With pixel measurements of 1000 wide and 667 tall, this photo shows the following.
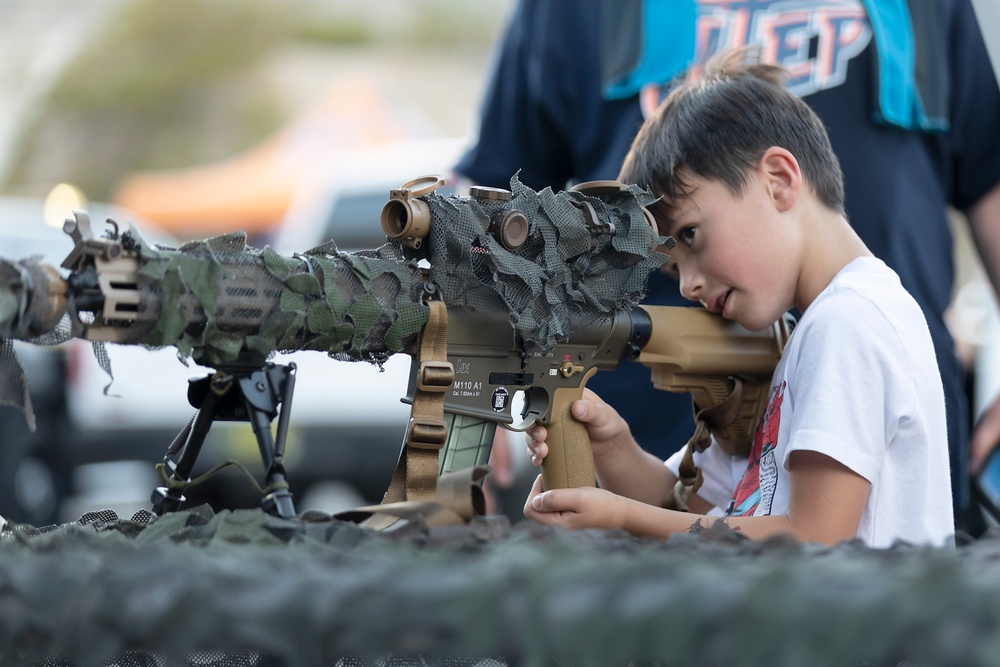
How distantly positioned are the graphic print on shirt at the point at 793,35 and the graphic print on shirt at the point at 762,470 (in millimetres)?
570

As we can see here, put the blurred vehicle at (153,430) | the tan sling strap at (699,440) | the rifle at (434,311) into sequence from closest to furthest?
the rifle at (434,311) → the tan sling strap at (699,440) → the blurred vehicle at (153,430)

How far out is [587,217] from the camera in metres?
1.34

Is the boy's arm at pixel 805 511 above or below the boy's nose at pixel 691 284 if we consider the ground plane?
below

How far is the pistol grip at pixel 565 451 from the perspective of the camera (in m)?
1.55

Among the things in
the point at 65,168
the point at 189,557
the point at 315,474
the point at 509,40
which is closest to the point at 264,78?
the point at 65,168

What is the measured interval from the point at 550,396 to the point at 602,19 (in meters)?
0.76

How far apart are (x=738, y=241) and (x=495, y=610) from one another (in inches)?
39.6

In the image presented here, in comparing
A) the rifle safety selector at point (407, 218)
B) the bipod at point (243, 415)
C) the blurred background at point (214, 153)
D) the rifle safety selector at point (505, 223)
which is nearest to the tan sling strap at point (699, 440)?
the rifle safety selector at point (505, 223)

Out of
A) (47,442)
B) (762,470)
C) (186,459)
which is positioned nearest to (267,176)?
(47,442)

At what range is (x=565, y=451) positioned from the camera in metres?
1.55

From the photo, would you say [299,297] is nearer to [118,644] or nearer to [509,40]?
[118,644]

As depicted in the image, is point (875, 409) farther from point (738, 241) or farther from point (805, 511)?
point (738, 241)

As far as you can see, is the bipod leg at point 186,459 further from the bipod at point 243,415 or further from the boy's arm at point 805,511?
the boy's arm at point 805,511

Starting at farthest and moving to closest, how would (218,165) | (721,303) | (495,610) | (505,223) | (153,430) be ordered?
(218,165)
(153,430)
(721,303)
(505,223)
(495,610)
